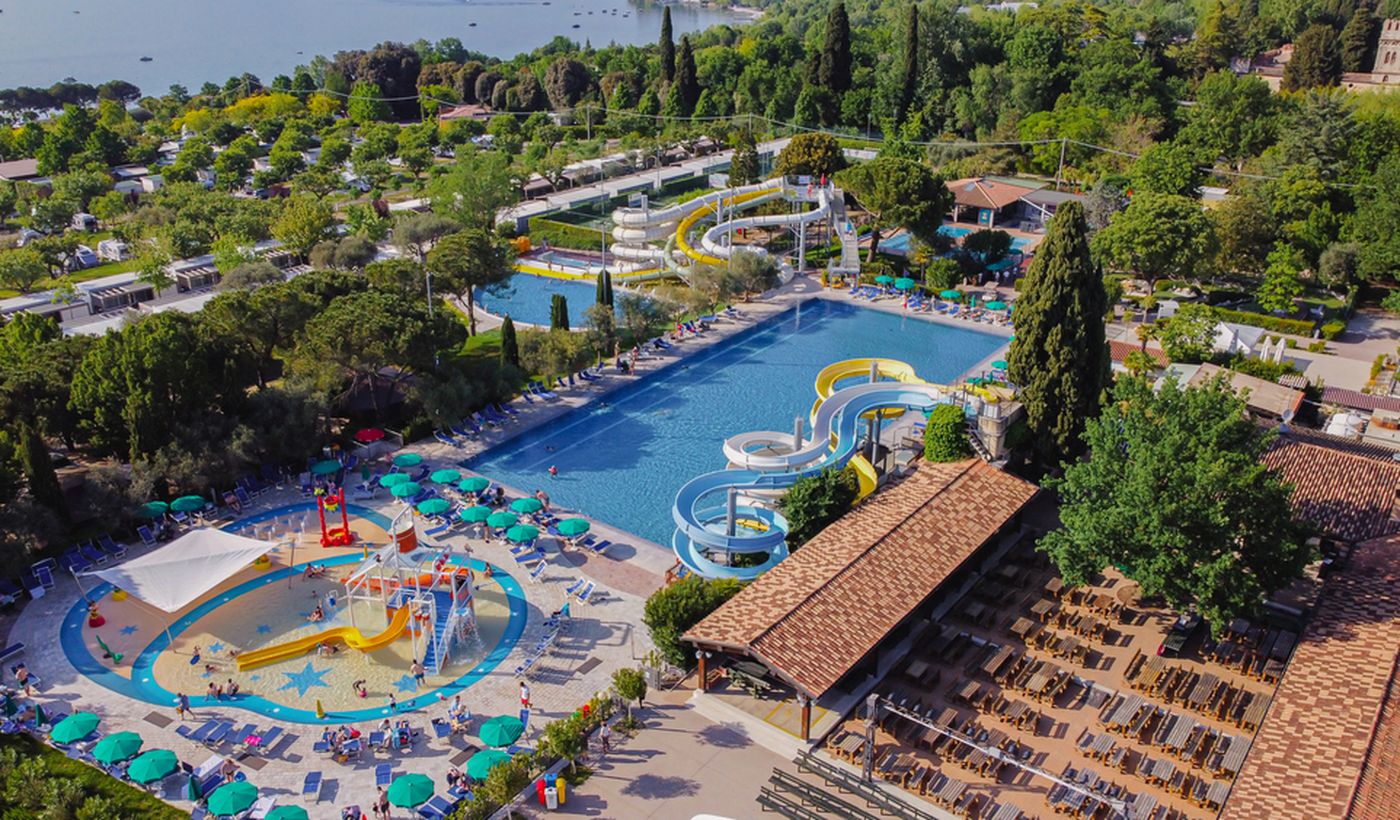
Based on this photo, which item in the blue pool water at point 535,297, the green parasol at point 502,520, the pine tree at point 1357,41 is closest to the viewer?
the green parasol at point 502,520

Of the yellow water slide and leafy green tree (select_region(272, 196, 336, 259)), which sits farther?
leafy green tree (select_region(272, 196, 336, 259))

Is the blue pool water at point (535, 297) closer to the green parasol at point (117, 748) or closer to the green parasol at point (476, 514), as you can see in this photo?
the green parasol at point (476, 514)

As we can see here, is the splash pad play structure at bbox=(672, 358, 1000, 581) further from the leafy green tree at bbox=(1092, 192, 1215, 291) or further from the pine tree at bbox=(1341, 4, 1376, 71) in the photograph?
the pine tree at bbox=(1341, 4, 1376, 71)

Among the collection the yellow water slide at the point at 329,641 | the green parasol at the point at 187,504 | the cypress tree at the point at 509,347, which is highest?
the cypress tree at the point at 509,347

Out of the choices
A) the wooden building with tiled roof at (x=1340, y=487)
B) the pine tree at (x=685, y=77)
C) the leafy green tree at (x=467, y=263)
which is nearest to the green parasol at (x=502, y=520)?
the leafy green tree at (x=467, y=263)

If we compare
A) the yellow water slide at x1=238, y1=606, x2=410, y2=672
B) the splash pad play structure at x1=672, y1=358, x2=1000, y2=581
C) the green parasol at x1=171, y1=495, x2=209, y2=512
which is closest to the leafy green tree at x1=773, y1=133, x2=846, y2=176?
the splash pad play structure at x1=672, y1=358, x2=1000, y2=581

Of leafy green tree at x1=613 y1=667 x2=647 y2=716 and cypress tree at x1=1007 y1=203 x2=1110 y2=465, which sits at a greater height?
cypress tree at x1=1007 y1=203 x2=1110 y2=465

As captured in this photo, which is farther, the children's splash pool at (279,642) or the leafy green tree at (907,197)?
the leafy green tree at (907,197)
